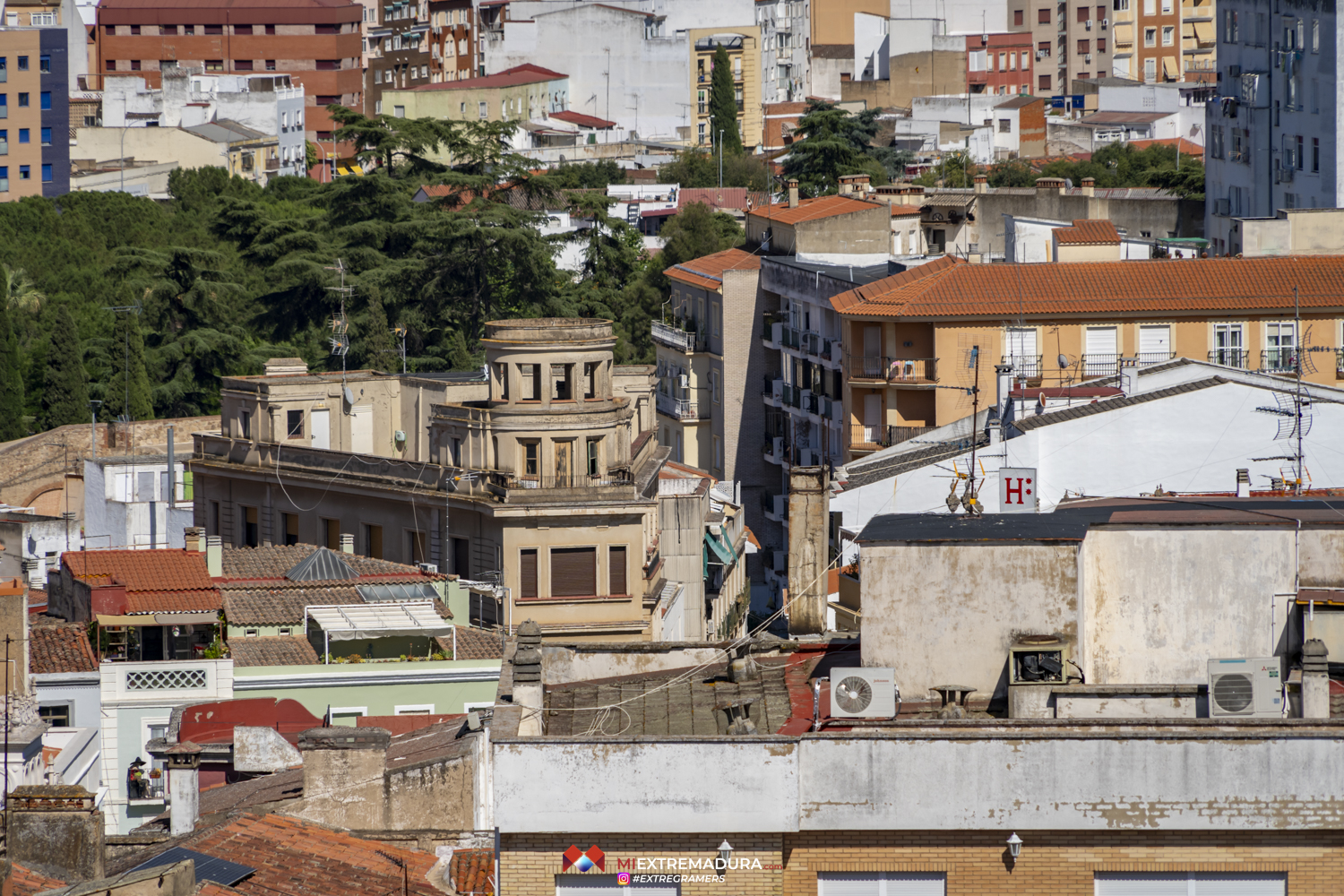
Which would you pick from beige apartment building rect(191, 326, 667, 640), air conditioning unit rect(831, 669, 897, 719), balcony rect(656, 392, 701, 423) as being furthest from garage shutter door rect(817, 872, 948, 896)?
balcony rect(656, 392, 701, 423)

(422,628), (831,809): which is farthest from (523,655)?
(422,628)

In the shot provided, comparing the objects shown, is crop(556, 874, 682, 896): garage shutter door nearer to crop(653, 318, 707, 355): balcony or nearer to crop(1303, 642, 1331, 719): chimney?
crop(1303, 642, 1331, 719): chimney

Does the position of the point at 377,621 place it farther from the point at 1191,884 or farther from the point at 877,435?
the point at 877,435

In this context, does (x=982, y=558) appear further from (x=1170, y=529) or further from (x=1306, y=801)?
(x=1306, y=801)

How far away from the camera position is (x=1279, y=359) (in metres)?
51.1

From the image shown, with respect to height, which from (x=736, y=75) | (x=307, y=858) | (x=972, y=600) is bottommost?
(x=307, y=858)

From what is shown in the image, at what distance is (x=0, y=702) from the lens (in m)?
28.0

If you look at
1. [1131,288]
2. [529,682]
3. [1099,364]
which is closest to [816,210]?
[1131,288]

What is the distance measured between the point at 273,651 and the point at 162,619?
2076mm

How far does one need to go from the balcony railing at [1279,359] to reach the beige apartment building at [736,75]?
94.1 metres

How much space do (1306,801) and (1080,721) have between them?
1.50 metres

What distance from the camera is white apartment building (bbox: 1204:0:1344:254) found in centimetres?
6738

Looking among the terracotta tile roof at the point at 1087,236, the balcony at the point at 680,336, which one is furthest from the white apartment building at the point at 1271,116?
the balcony at the point at 680,336

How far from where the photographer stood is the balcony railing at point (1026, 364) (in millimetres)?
51062
